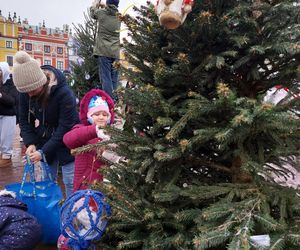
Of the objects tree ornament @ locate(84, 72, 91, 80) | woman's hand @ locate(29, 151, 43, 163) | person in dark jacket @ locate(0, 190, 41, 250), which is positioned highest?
tree ornament @ locate(84, 72, 91, 80)

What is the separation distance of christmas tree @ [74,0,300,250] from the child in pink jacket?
97cm

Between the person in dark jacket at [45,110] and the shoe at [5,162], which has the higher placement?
the person in dark jacket at [45,110]

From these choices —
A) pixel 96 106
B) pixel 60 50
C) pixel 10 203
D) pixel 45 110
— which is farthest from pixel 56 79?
pixel 60 50

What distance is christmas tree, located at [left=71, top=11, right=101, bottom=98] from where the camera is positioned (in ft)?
20.7

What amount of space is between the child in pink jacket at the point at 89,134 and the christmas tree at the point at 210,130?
973 mm

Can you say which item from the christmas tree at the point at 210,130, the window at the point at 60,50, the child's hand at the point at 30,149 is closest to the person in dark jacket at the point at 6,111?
the child's hand at the point at 30,149

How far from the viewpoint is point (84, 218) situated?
219 cm

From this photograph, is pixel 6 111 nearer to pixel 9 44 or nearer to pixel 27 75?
pixel 27 75

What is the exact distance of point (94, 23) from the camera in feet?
21.7

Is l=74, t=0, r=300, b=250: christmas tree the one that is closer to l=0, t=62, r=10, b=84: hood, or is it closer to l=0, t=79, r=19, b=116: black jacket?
l=0, t=79, r=19, b=116: black jacket

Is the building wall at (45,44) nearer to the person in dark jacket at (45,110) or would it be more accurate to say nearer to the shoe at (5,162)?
the shoe at (5,162)

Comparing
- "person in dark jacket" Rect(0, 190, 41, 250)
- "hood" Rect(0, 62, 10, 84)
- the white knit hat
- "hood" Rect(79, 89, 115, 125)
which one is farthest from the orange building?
"person in dark jacket" Rect(0, 190, 41, 250)

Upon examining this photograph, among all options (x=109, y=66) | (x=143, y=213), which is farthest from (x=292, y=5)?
(x=109, y=66)

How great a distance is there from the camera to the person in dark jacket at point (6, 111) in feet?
20.5
